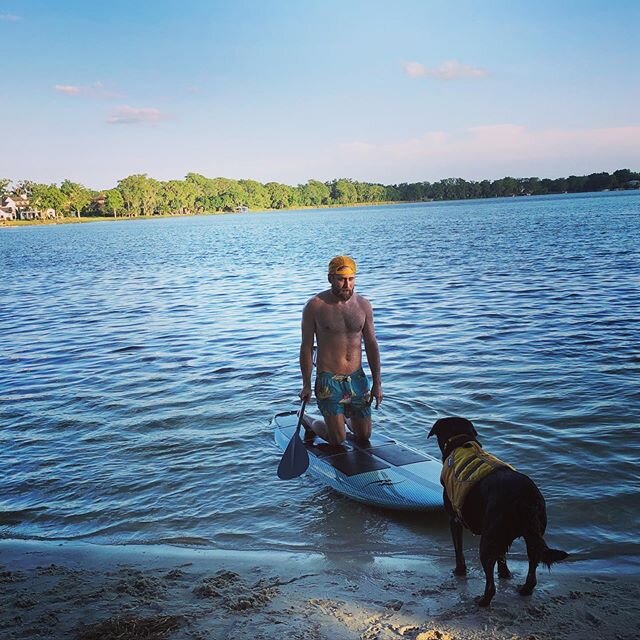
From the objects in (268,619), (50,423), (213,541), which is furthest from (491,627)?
(50,423)

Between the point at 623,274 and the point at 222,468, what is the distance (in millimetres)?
18445

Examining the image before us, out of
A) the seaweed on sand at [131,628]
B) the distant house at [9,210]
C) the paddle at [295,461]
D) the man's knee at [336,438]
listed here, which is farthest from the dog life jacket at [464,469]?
the distant house at [9,210]

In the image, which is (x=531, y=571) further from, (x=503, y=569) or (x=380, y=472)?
(x=380, y=472)

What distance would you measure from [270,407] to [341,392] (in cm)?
313

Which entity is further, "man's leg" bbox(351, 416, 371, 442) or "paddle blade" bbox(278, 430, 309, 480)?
"man's leg" bbox(351, 416, 371, 442)

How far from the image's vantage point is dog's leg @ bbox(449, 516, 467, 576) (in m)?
4.62

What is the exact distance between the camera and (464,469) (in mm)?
4316

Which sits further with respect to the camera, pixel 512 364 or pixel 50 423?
pixel 512 364

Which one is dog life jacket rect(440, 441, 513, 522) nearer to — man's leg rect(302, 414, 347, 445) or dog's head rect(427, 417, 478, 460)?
dog's head rect(427, 417, 478, 460)

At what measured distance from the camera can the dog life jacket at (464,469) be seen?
4.17 meters

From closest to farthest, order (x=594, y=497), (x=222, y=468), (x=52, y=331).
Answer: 1. (x=594, y=497)
2. (x=222, y=468)
3. (x=52, y=331)

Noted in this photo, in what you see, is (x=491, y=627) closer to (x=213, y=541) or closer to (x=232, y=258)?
(x=213, y=541)

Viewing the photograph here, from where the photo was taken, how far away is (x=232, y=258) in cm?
4147

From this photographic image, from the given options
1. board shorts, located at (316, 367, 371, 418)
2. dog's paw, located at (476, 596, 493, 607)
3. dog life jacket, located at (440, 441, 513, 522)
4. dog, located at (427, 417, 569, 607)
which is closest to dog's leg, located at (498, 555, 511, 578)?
dog, located at (427, 417, 569, 607)
